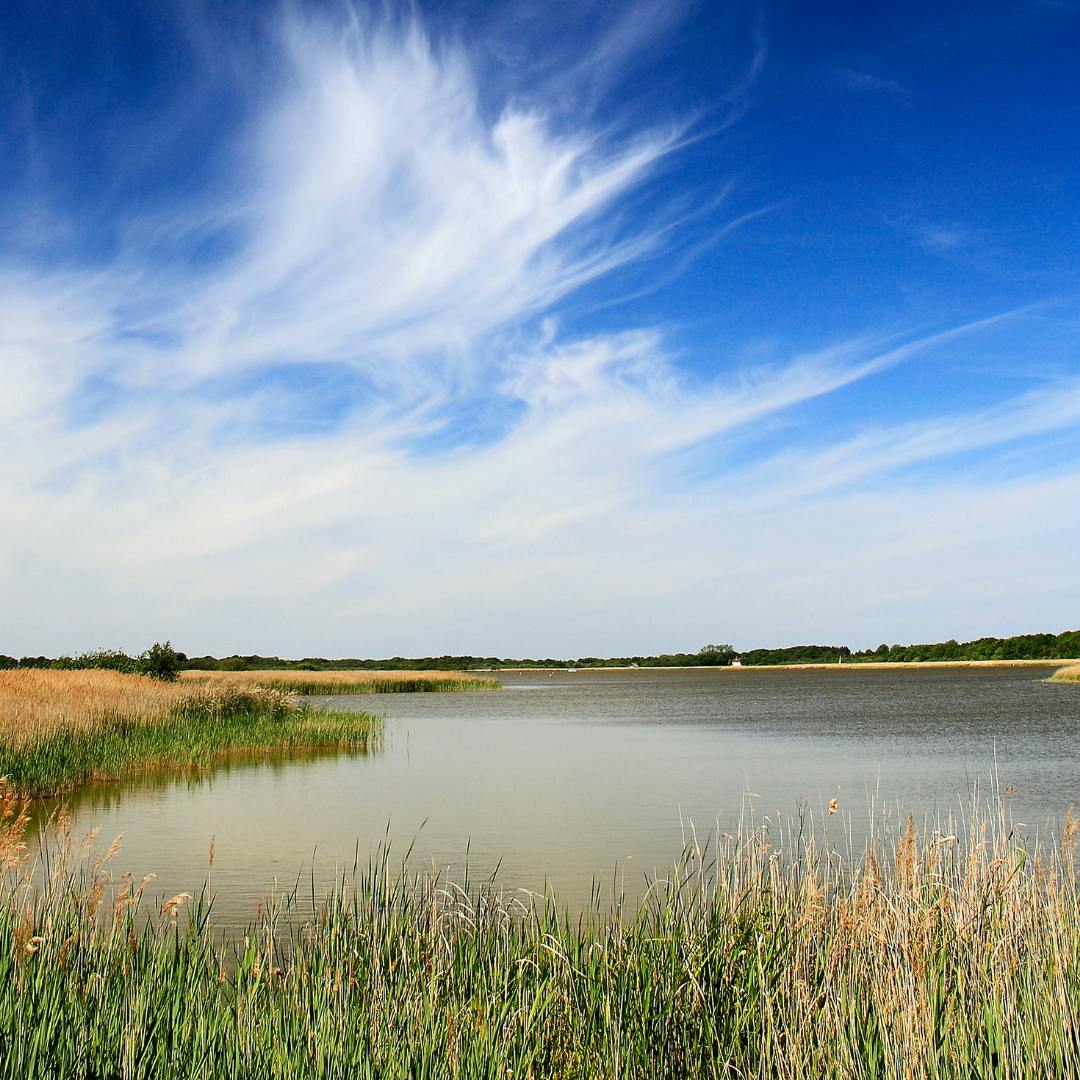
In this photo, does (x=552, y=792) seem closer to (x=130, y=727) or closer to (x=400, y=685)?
(x=130, y=727)

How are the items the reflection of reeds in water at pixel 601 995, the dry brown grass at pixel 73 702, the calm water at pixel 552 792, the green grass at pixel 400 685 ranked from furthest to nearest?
the green grass at pixel 400 685 → the dry brown grass at pixel 73 702 → the calm water at pixel 552 792 → the reflection of reeds in water at pixel 601 995

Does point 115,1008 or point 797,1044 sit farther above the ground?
point 115,1008

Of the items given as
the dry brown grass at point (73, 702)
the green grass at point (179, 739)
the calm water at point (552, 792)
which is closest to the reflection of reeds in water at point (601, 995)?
the calm water at point (552, 792)

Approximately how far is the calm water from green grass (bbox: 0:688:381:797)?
723 mm

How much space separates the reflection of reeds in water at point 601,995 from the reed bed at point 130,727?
9352 millimetres

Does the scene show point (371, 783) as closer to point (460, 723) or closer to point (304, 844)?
point (304, 844)

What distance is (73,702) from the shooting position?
1902cm

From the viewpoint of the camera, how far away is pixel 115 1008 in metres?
4.01

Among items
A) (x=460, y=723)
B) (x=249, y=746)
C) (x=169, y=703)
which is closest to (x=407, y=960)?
(x=249, y=746)

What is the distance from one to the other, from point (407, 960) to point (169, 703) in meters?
19.5

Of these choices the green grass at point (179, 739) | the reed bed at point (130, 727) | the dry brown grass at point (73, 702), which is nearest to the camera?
the green grass at point (179, 739)

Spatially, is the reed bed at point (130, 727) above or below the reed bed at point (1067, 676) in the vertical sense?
above

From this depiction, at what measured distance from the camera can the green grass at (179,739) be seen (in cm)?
1505

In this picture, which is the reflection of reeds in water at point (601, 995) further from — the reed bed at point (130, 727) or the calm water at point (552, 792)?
the reed bed at point (130, 727)
